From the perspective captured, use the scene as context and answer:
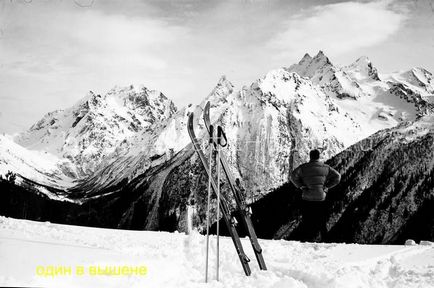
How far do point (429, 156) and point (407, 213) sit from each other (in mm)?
30793

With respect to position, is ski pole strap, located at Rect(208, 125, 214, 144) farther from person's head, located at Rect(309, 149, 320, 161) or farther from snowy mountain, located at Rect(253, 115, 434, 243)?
snowy mountain, located at Rect(253, 115, 434, 243)

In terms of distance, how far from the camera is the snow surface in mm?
9570

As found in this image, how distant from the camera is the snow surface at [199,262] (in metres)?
9.57

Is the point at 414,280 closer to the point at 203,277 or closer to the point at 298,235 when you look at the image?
the point at 203,277

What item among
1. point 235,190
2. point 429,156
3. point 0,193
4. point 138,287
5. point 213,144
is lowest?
point 138,287

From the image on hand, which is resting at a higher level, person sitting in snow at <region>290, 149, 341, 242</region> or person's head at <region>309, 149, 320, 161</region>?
person's head at <region>309, 149, 320, 161</region>

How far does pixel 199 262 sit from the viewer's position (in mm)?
14383

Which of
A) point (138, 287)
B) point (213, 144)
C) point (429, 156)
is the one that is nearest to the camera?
point (138, 287)

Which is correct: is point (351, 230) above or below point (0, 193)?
below

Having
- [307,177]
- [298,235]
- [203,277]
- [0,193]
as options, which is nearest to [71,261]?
[203,277]

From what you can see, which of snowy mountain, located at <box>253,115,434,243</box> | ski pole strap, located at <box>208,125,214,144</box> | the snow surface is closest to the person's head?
ski pole strap, located at <box>208,125,214,144</box>

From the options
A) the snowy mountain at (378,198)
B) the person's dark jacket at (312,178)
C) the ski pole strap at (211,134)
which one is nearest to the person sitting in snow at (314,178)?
the person's dark jacket at (312,178)

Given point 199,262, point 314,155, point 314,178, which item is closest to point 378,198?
point 199,262

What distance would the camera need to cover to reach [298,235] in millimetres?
160500
